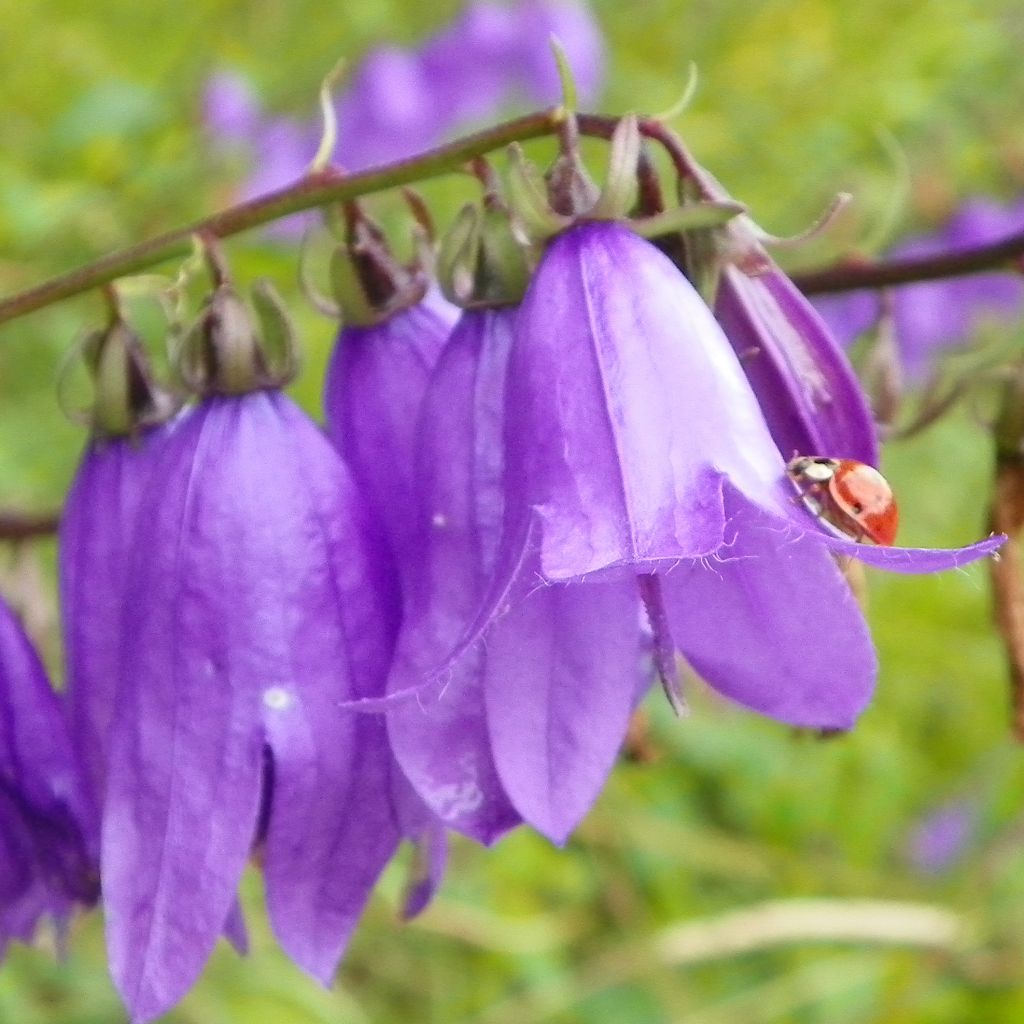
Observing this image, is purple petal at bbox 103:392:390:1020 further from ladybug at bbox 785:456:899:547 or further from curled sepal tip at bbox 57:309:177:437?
ladybug at bbox 785:456:899:547

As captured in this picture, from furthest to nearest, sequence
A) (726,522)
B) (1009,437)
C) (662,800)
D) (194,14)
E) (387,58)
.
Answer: (387,58) → (194,14) → (662,800) → (1009,437) → (726,522)

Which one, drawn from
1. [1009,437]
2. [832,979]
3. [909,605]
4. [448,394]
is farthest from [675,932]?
[448,394]

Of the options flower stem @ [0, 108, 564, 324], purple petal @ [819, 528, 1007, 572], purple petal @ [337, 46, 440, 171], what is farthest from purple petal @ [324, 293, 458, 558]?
purple petal @ [337, 46, 440, 171]

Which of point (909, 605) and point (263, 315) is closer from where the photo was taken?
point (263, 315)

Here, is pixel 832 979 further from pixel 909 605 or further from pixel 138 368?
pixel 138 368

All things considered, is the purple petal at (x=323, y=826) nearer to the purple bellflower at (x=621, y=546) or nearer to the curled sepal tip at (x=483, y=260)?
the purple bellflower at (x=621, y=546)

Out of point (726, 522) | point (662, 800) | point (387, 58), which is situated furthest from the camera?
point (387, 58)
